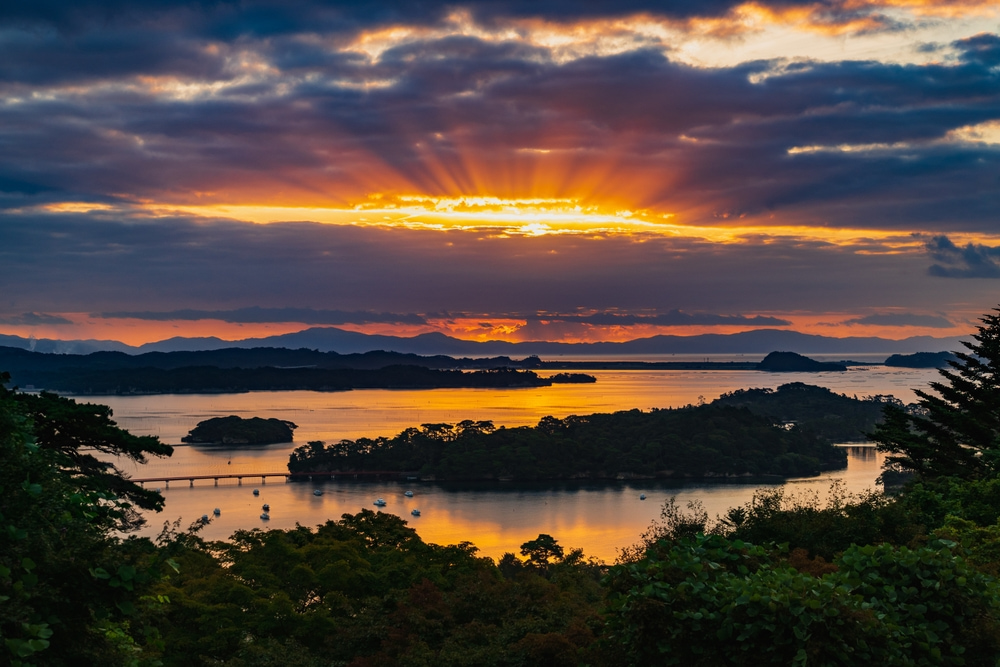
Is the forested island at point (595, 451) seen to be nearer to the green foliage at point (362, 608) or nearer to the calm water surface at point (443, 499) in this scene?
the calm water surface at point (443, 499)

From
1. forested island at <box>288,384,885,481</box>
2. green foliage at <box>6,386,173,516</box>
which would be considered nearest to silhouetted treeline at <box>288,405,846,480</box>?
forested island at <box>288,384,885,481</box>

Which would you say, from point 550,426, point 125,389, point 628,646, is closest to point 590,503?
point 550,426

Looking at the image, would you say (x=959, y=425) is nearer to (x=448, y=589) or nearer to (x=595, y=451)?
(x=448, y=589)

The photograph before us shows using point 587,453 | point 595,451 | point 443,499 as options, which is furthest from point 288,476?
point 595,451

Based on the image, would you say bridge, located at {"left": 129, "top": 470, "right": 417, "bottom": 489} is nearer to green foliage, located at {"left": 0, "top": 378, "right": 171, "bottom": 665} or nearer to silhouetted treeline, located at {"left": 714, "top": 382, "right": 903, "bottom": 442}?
silhouetted treeline, located at {"left": 714, "top": 382, "right": 903, "bottom": 442}

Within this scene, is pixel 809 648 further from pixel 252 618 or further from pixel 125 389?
pixel 125 389
